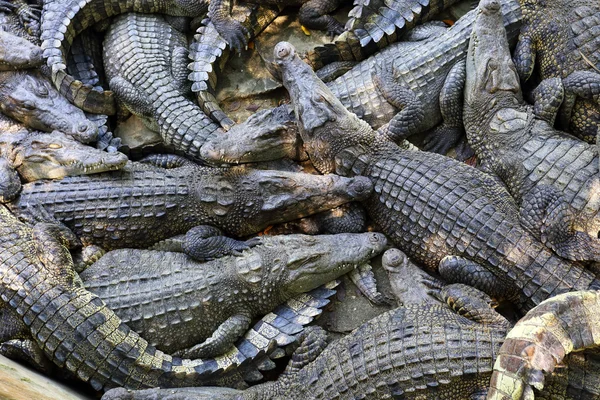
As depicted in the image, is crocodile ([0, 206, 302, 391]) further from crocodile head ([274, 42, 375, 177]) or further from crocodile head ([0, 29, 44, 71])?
crocodile head ([0, 29, 44, 71])

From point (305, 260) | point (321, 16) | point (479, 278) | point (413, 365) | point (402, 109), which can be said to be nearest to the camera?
point (413, 365)

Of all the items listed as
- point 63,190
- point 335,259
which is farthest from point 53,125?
point 335,259

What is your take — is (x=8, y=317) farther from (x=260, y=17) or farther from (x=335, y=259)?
(x=260, y=17)

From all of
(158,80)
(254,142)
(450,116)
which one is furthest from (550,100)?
(158,80)

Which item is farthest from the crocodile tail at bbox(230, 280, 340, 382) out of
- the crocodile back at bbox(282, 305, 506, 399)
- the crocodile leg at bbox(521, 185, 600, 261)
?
the crocodile leg at bbox(521, 185, 600, 261)

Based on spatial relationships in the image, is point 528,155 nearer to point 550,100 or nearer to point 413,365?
point 550,100

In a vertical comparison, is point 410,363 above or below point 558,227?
below
